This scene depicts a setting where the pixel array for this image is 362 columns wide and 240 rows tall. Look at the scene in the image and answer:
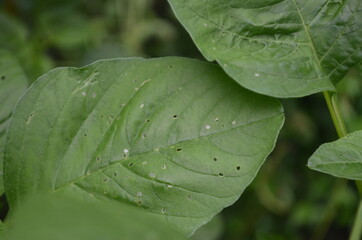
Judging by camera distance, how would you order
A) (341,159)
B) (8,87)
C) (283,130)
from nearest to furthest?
(341,159) → (8,87) → (283,130)

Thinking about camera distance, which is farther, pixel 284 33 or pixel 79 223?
pixel 284 33

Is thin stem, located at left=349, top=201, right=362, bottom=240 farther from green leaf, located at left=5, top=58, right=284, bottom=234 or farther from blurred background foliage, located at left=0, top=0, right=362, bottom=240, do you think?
blurred background foliage, located at left=0, top=0, right=362, bottom=240

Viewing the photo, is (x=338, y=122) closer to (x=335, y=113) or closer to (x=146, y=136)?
(x=335, y=113)

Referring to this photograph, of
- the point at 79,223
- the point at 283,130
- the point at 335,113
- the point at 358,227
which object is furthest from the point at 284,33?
the point at 283,130

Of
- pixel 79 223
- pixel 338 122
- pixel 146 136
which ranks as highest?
pixel 79 223

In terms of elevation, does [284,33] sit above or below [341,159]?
above

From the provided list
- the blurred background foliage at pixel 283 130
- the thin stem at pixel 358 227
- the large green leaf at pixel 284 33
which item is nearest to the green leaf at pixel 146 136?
the large green leaf at pixel 284 33
